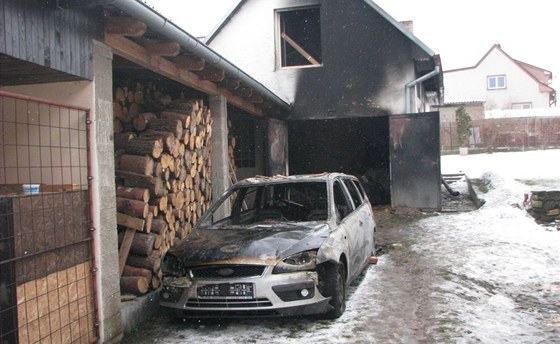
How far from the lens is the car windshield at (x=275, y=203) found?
6.40 m

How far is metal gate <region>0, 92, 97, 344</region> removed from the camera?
3629mm

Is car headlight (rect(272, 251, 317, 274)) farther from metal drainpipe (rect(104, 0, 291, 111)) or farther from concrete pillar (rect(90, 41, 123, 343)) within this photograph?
metal drainpipe (rect(104, 0, 291, 111))

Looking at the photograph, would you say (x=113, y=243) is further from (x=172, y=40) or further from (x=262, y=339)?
(x=172, y=40)

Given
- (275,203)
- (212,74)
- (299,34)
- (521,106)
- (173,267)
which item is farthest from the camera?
(521,106)

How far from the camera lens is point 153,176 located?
6211mm

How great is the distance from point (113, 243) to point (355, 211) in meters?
3.26

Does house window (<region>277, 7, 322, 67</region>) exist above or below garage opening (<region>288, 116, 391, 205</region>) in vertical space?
above

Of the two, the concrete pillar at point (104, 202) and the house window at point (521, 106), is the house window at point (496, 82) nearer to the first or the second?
the house window at point (521, 106)

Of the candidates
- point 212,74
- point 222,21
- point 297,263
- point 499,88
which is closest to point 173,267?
point 297,263

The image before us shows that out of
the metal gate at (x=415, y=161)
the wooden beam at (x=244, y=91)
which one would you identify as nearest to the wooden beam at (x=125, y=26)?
the wooden beam at (x=244, y=91)

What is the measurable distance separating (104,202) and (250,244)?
151 cm

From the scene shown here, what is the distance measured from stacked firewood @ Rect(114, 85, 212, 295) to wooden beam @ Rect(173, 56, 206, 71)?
0.71 metres

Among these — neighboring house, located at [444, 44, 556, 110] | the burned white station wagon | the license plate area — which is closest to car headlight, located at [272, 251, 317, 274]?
the burned white station wagon

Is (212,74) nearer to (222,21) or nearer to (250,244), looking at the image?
(250,244)
